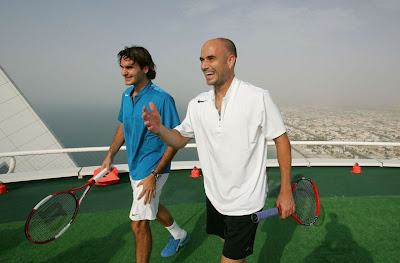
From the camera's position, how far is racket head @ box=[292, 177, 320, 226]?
2.59 m

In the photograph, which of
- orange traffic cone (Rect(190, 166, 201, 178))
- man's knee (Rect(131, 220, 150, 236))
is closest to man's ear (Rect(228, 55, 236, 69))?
man's knee (Rect(131, 220, 150, 236))

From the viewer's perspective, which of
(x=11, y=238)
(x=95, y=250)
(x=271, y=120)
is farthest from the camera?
(x=11, y=238)

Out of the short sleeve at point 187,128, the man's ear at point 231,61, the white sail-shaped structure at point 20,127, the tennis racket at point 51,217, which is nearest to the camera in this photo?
the man's ear at point 231,61

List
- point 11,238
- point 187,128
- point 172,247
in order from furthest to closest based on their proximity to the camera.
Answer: point 11,238 < point 172,247 < point 187,128

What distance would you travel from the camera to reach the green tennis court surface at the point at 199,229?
3.16 metres

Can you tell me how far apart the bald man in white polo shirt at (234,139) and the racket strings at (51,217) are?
55.9 inches

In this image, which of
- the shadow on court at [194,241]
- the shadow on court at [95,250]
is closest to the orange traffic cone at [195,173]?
the shadow on court at [194,241]

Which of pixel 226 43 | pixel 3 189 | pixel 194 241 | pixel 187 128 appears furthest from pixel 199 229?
pixel 3 189

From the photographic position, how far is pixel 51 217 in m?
2.57

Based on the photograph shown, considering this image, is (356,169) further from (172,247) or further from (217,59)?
(217,59)

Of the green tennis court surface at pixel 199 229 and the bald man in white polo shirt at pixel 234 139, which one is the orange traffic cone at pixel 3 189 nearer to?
the green tennis court surface at pixel 199 229

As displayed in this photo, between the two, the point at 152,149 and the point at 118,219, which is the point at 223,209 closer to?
the point at 152,149

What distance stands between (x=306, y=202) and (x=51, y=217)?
261 cm

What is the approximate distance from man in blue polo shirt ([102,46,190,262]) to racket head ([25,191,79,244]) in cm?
74
